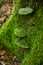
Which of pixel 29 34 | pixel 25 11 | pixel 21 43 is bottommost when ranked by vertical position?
pixel 21 43

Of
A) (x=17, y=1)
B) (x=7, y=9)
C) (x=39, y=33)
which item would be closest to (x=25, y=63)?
(x=39, y=33)

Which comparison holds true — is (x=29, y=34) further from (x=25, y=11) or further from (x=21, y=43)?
(x=25, y=11)

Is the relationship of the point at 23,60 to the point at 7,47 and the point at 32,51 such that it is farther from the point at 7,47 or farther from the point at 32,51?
the point at 7,47

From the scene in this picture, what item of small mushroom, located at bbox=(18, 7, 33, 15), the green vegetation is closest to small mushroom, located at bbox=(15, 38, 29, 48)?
the green vegetation

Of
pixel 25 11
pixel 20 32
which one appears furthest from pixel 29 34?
pixel 25 11

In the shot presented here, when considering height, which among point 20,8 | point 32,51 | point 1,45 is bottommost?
point 1,45

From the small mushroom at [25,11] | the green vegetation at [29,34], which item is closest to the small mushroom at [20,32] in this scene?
the green vegetation at [29,34]

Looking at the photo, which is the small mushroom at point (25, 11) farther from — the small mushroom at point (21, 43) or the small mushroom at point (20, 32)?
the small mushroom at point (21, 43)

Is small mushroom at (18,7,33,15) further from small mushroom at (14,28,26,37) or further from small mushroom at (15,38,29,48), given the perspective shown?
small mushroom at (15,38,29,48)
